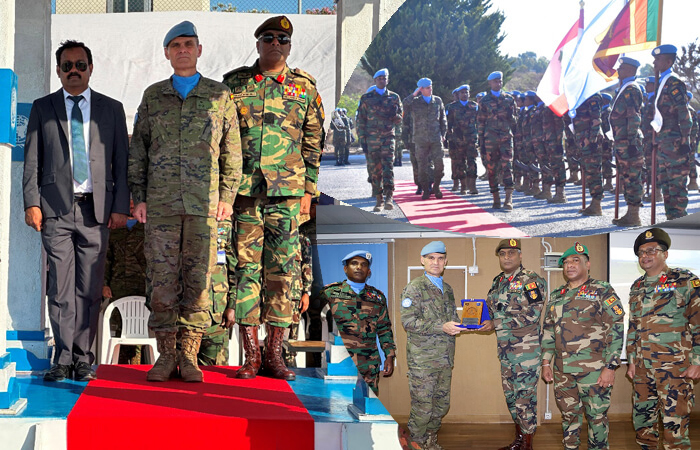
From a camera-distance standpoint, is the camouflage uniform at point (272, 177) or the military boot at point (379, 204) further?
the camouflage uniform at point (272, 177)

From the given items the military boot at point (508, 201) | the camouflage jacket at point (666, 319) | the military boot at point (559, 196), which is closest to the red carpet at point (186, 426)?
the military boot at point (508, 201)

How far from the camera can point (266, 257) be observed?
341 centimetres

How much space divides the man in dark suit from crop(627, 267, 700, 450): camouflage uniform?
9.44 ft

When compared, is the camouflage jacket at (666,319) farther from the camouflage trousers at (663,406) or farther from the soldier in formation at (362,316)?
the soldier in formation at (362,316)

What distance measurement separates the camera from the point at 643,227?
10.6 feet

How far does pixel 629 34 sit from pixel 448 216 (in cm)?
113

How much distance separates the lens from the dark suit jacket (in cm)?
338

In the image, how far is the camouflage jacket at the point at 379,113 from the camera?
319cm

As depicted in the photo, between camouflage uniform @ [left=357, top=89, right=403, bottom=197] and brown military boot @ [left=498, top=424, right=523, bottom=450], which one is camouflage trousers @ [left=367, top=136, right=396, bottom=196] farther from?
brown military boot @ [left=498, top=424, right=523, bottom=450]

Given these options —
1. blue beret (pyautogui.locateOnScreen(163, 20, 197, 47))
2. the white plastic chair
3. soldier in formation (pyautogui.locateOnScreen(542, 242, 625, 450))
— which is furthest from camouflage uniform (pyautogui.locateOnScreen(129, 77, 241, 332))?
soldier in formation (pyautogui.locateOnScreen(542, 242, 625, 450))

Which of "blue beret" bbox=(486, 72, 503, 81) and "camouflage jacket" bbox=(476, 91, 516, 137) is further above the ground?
"blue beret" bbox=(486, 72, 503, 81)

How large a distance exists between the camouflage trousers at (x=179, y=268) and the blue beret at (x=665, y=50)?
2.11m

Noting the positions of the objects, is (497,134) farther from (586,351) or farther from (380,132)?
(586,351)

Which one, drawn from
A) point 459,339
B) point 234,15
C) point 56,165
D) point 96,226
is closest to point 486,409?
point 459,339
